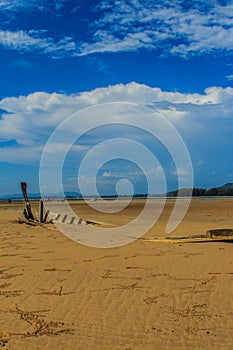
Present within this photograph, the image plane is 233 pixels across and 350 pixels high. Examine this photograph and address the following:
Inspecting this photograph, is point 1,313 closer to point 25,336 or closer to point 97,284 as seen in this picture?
point 25,336

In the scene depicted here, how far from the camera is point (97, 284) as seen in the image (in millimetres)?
6957

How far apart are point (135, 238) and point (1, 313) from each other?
7802 mm

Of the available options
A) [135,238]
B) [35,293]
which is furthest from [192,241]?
[35,293]

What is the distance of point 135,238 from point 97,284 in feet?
19.8

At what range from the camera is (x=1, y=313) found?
546cm

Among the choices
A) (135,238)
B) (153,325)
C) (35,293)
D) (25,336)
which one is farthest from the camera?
(135,238)

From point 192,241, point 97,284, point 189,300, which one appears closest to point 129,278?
point 97,284

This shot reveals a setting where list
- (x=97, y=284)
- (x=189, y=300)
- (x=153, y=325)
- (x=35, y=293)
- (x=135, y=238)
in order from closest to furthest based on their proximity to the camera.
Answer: (x=153, y=325), (x=189, y=300), (x=35, y=293), (x=97, y=284), (x=135, y=238)

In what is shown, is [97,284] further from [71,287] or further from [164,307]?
Answer: [164,307]

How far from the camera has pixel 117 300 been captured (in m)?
6.05

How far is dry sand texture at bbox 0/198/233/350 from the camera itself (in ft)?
15.2

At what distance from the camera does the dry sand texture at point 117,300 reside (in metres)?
4.63

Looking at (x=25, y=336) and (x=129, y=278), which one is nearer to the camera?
(x=25, y=336)

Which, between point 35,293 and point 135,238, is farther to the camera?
point 135,238
